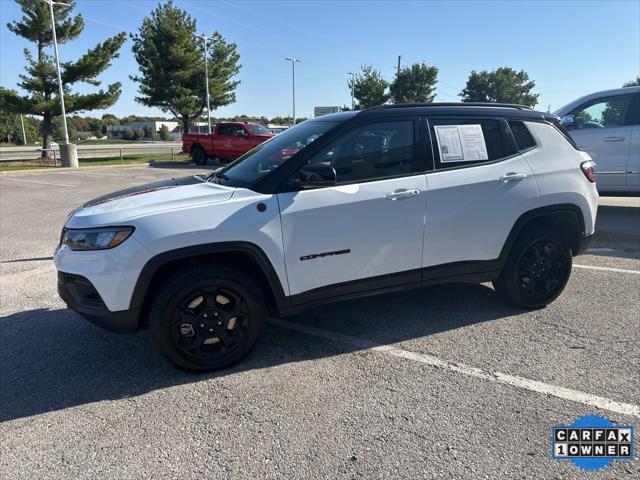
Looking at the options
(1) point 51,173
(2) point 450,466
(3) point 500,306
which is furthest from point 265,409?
(1) point 51,173

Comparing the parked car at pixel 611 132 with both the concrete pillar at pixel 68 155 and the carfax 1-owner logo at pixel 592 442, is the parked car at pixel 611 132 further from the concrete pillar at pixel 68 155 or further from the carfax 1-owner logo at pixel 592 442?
the concrete pillar at pixel 68 155

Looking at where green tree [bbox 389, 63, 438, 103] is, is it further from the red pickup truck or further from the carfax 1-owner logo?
the carfax 1-owner logo

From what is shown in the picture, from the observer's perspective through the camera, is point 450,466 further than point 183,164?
No

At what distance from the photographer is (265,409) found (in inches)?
111

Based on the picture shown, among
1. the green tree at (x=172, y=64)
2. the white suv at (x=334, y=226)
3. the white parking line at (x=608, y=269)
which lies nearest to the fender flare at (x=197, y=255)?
the white suv at (x=334, y=226)

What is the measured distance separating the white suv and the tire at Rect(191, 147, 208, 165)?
19247mm

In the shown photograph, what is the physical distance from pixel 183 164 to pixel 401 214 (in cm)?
2135

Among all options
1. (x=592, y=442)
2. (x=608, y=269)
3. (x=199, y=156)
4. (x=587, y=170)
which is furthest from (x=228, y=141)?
(x=592, y=442)

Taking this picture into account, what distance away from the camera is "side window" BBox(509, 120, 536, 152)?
399 cm

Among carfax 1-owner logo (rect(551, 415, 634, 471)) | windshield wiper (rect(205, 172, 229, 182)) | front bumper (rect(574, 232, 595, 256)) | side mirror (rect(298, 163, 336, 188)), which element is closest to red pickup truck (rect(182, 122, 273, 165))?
windshield wiper (rect(205, 172, 229, 182))

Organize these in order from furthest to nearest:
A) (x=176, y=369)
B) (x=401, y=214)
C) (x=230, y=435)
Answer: (x=401, y=214)
(x=176, y=369)
(x=230, y=435)

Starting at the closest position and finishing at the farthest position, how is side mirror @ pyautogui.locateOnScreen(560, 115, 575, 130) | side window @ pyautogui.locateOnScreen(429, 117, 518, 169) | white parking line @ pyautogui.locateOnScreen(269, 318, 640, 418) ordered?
white parking line @ pyautogui.locateOnScreen(269, 318, 640, 418) < side window @ pyautogui.locateOnScreen(429, 117, 518, 169) < side mirror @ pyautogui.locateOnScreen(560, 115, 575, 130)

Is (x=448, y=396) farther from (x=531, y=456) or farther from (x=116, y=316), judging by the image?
(x=116, y=316)

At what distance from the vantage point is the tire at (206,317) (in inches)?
119
